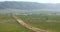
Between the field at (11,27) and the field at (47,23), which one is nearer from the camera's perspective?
the field at (11,27)

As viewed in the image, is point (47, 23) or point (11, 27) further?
point (47, 23)

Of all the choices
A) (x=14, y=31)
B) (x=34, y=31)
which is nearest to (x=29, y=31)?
(x=34, y=31)

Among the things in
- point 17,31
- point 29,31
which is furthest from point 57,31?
point 17,31

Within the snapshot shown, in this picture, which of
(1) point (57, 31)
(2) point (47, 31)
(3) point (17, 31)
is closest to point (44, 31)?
(2) point (47, 31)

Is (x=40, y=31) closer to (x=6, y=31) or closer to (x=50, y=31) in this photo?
(x=50, y=31)

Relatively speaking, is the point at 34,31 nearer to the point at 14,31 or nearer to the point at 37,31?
the point at 37,31

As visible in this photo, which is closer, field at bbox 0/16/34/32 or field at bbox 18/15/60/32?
field at bbox 0/16/34/32

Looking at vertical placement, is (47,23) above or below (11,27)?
above

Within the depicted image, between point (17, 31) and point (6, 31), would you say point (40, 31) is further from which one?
point (6, 31)
